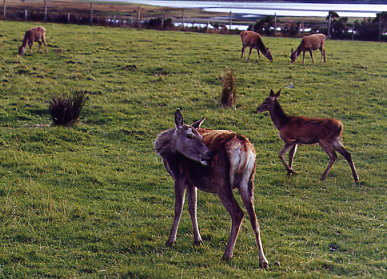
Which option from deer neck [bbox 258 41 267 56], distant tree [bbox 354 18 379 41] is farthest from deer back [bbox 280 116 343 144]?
distant tree [bbox 354 18 379 41]

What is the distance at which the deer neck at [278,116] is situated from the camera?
33.4 feet

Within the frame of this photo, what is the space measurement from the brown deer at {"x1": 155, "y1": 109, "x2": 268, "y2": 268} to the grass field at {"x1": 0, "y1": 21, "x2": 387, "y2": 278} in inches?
19.8

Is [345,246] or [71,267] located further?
[345,246]

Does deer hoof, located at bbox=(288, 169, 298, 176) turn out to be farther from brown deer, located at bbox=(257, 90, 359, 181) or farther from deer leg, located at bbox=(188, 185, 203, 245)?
deer leg, located at bbox=(188, 185, 203, 245)

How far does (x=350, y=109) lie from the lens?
48.5ft

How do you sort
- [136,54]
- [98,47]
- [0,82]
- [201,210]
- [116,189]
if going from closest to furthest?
[201,210]
[116,189]
[0,82]
[136,54]
[98,47]

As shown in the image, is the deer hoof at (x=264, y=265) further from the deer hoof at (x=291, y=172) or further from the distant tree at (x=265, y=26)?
the distant tree at (x=265, y=26)

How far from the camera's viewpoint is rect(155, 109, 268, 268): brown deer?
5898 millimetres

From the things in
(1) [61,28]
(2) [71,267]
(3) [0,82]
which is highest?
(1) [61,28]

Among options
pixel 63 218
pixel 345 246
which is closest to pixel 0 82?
pixel 63 218

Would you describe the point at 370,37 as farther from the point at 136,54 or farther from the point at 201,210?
the point at 201,210

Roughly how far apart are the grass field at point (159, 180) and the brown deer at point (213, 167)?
50 centimetres

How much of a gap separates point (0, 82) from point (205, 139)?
39.5 ft

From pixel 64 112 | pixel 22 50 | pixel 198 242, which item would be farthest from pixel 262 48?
pixel 198 242
